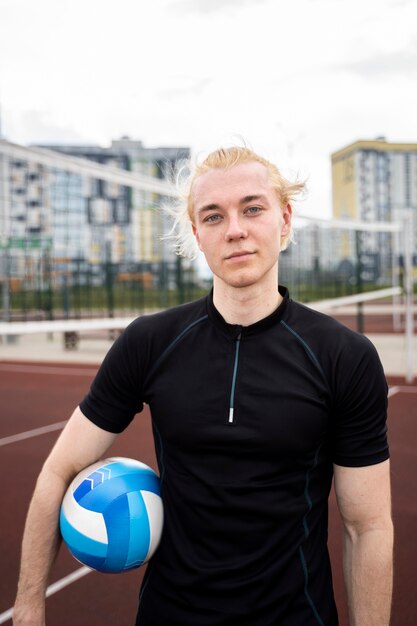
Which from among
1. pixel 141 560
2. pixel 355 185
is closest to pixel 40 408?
pixel 141 560

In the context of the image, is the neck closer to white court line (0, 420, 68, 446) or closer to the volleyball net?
the volleyball net

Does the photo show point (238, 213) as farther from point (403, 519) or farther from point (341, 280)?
point (341, 280)

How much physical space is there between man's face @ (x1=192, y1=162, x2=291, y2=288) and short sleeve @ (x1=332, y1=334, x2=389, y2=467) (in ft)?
1.00

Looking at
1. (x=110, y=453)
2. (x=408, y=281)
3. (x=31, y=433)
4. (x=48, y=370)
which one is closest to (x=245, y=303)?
(x=110, y=453)

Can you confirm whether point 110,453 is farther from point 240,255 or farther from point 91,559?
point 240,255

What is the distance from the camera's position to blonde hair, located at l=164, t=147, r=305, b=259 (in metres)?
1.68

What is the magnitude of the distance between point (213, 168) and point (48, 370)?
39.4ft

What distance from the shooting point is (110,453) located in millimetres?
6559

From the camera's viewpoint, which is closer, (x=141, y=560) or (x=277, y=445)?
(x=277, y=445)

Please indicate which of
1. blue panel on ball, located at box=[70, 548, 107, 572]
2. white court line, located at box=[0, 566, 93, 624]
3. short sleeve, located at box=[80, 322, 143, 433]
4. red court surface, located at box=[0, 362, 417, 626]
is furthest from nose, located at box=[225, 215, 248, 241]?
white court line, located at box=[0, 566, 93, 624]

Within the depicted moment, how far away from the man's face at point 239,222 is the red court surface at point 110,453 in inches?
91.9

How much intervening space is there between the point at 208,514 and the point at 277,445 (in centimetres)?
24

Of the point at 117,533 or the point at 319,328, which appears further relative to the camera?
the point at 117,533

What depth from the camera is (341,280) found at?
17.1 metres
